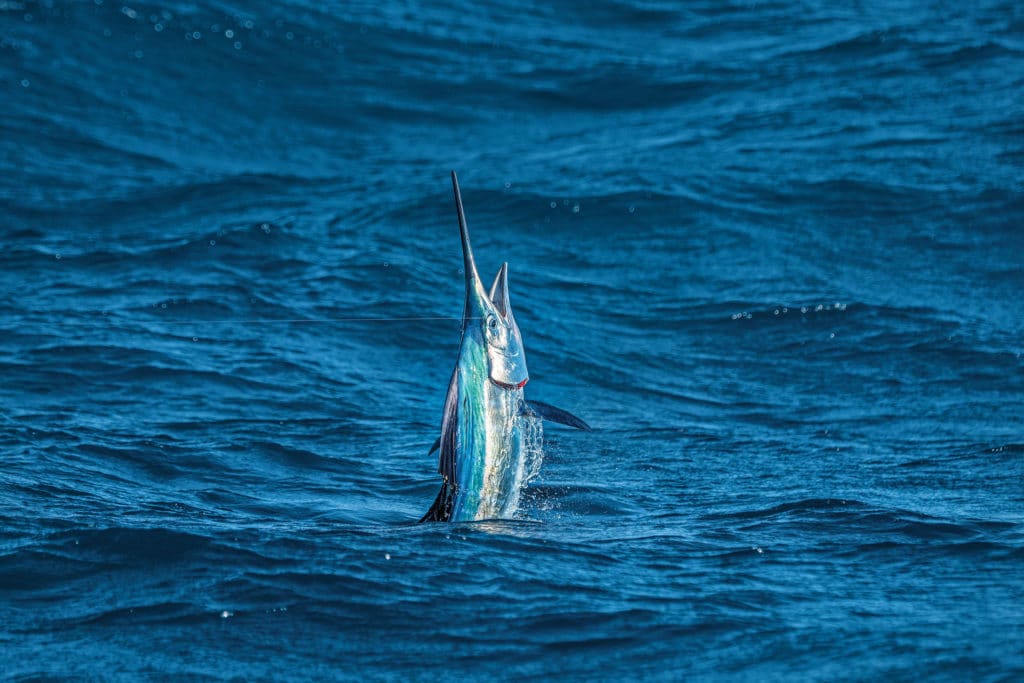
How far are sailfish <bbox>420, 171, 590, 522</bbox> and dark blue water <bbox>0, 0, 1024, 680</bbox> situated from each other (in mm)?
319

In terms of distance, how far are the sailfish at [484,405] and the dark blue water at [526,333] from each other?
319mm

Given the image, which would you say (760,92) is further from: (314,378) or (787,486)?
(787,486)

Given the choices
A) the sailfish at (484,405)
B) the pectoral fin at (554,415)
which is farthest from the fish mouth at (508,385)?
the pectoral fin at (554,415)

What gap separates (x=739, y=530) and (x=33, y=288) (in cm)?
786

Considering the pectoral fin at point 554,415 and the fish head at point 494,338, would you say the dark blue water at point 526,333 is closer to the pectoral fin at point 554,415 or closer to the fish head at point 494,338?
the pectoral fin at point 554,415

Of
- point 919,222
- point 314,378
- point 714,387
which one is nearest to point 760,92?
A: point 919,222

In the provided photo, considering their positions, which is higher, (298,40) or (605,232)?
(298,40)

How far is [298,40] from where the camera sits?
66.0 feet

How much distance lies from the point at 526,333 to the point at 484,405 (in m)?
5.43

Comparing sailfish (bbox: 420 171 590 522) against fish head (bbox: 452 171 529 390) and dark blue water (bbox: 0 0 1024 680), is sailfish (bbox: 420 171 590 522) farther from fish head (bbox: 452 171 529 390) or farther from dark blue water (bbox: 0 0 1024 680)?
dark blue water (bbox: 0 0 1024 680)

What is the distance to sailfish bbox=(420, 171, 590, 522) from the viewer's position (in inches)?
251

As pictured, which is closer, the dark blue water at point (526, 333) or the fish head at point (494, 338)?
the dark blue water at point (526, 333)

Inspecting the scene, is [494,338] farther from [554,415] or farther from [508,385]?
[554,415]

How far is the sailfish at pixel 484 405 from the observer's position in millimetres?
6383
